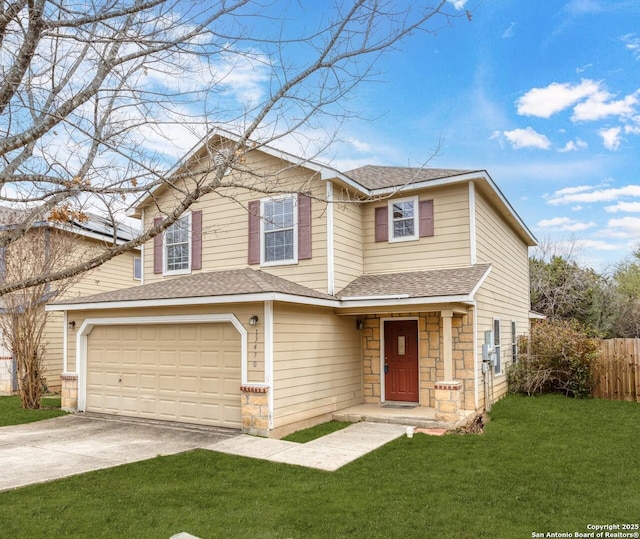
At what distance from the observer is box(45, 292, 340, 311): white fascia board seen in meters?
9.18

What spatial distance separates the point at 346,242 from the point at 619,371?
7.86m

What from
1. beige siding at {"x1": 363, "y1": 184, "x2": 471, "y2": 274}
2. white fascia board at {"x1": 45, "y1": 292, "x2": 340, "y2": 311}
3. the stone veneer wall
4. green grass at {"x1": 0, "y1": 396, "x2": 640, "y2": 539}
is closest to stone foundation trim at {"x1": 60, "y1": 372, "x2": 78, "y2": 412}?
white fascia board at {"x1": 45, "y1": 292, "x2": 340, "y2": 311}

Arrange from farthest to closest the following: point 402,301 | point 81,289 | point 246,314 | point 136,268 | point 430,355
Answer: point 136,268
point 81,289
point 430,355
point 402,301
point 246,314

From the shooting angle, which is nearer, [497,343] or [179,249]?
[497,343]

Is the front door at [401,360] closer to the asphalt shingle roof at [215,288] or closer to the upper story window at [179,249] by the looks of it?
the asphalt shingle roof at [215,288]

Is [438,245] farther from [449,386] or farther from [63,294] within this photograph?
[63,294]

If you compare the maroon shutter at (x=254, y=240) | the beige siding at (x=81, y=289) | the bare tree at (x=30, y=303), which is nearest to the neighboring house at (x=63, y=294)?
the beige siding at (x=81, y=289)

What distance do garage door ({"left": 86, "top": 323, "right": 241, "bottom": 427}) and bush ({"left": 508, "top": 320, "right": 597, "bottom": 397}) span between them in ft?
26.3

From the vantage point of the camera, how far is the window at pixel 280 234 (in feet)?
39.1

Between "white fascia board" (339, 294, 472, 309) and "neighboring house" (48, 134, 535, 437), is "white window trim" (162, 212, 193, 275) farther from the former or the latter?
"white fascia board" (339, 294, 472, 309)


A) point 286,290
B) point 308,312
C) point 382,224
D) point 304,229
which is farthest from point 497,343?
point 286,290

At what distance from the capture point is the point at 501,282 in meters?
13.8

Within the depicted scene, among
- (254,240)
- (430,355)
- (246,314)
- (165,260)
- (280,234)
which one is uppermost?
(280,234)

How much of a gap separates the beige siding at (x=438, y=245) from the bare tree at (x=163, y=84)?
6.58 meters
